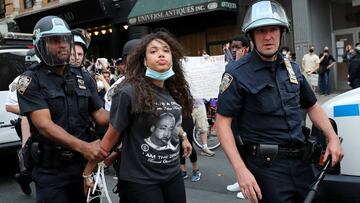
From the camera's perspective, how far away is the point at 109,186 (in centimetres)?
648

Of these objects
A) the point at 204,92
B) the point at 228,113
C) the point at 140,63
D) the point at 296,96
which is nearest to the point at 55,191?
the point at 140,63

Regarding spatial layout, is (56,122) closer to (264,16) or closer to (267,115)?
(267,115)

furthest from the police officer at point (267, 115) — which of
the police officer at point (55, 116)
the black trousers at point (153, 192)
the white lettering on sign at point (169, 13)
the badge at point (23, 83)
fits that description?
the white lettering on sign at point (169, 13)

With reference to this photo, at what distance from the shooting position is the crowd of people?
2811mm

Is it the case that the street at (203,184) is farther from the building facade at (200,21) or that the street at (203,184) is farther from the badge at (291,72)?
the building facade at (200,21)

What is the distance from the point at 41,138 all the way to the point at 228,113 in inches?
48.2

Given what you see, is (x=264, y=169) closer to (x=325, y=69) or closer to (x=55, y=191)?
(x=55, y=191)

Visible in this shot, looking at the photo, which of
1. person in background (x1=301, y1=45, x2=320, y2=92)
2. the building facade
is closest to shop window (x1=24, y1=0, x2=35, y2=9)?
the building facade

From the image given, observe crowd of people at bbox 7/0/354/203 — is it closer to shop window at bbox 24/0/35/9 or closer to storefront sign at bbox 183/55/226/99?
storefront sign at bbox 183/55/226/99

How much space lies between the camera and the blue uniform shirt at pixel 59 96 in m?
2.99

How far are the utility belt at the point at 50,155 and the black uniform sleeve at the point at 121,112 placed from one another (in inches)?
15.0

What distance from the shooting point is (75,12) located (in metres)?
21.3

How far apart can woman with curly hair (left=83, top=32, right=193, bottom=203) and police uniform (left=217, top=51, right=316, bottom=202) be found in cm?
41

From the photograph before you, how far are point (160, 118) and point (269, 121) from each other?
0.68 meters
